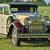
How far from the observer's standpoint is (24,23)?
1261 cm

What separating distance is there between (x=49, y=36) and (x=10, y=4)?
2781 millimetres

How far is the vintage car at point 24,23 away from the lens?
12.2m

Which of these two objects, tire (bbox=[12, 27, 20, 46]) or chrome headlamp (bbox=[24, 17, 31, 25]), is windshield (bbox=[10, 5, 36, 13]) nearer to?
chrome headlamp (bbox=[24, 17, 31, 25])

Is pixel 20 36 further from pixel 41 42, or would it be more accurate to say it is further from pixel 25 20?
pixel 41 42

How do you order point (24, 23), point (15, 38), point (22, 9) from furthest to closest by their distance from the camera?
1. point (22, 9)
2. point (24, 23)
3. point (15, 38)

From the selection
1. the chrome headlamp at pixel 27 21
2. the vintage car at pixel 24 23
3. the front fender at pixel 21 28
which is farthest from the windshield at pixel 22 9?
the front fender at pixel 21 28

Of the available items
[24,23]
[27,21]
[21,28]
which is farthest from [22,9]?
[21,28]

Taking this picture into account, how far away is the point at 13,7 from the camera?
46.2ft

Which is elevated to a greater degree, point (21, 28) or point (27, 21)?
point (27, 21)

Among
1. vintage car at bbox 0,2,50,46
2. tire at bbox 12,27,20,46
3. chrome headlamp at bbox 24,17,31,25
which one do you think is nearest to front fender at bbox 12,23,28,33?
vintage car at bbox 0,2,50,46

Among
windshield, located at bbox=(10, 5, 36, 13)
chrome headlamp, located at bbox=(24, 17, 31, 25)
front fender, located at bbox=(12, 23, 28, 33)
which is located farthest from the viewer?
windshield, located at bbox=(10, 5, 36, 13)

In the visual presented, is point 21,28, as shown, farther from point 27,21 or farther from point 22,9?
point 22,9

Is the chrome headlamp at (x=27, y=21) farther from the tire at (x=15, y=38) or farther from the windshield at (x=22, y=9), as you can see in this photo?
the windshield at (x=22, y=9)

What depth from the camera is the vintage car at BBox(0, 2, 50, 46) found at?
12172 millimetres
